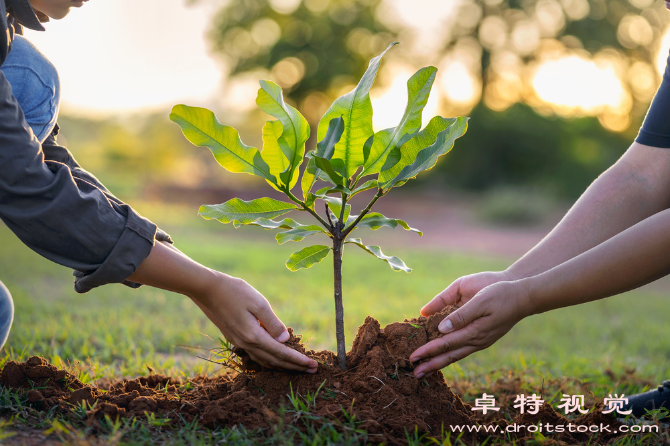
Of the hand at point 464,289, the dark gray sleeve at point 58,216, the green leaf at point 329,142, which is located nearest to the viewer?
the dark gray sleeve at point 58,216

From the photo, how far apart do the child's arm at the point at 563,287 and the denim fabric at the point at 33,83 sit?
1359mm

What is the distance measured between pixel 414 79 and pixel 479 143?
15266mm

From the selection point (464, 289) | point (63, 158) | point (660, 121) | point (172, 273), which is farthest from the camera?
point (660, 121)

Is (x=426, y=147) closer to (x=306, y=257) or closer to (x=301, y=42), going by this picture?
(x=306, y=257)

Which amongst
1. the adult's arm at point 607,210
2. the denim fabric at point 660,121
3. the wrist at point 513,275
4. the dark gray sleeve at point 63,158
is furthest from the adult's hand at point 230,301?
the denim fabric at point 660,121

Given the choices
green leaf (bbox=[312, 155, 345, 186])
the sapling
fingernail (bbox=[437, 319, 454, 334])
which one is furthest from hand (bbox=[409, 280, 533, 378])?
green leaf (bbox=[312, 155, 345, 186])

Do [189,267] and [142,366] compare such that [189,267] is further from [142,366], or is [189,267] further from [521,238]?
[521,238]

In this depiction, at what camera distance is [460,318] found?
1522mm

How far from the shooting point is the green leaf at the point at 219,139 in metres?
1.47

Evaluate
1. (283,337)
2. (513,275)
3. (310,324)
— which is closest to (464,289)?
(513,275)

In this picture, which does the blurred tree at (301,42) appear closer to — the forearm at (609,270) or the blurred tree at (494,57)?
the blurred tree at (494,57)

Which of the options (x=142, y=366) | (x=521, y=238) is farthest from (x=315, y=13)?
(x=142, y=366)

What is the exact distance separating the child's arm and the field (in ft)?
1.64

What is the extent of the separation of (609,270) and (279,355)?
3.35 feet
